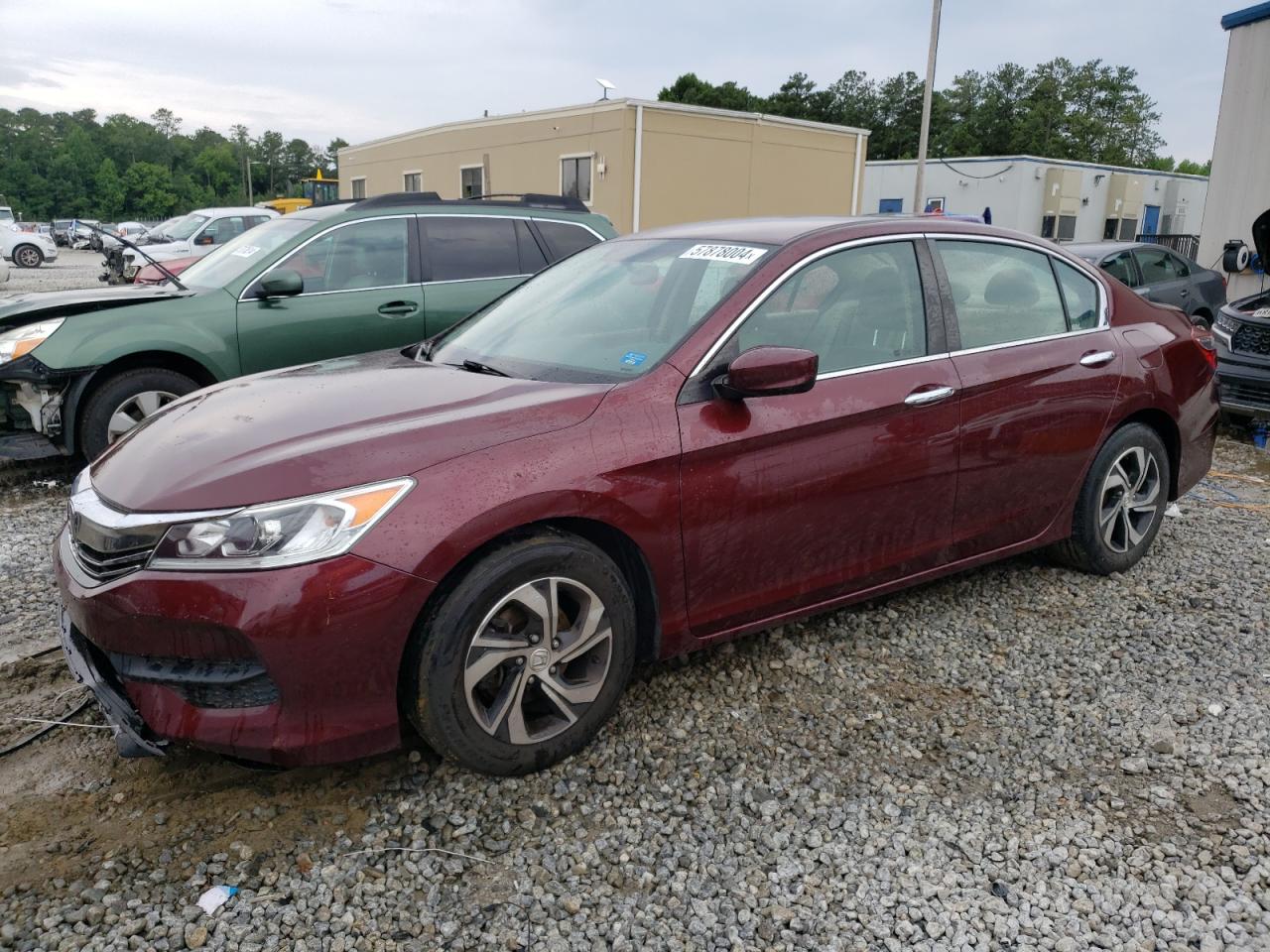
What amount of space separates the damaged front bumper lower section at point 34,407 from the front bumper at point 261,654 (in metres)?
3.52

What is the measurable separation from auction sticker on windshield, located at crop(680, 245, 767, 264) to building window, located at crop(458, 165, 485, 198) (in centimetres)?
2426

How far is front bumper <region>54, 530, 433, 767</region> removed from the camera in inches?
95.0

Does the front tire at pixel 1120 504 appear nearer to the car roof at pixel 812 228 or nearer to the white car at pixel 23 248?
the car roof at pixel 812 228

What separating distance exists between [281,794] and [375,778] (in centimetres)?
26

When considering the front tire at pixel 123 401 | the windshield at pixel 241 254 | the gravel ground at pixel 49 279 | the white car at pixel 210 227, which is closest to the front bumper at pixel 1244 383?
the windshield at pixel 241 254

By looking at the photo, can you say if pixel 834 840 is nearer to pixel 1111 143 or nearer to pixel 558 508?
pixel 558 508

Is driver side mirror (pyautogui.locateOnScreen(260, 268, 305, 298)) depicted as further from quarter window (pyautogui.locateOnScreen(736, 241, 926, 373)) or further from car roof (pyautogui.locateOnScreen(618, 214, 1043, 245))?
quarter window (pyautogui.locateOnScreen(736, 241, 926, 373))

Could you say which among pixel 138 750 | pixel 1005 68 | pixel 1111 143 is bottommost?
pixel 138 750

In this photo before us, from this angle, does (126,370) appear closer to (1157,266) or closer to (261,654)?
(261,654)

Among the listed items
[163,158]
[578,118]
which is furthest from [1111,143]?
[163,158]

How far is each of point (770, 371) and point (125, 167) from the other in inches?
5367

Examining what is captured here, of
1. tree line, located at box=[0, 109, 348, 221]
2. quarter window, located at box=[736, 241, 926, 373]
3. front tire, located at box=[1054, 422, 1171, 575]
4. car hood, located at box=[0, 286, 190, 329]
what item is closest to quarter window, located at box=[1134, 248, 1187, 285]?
front tire, located at box=[1054, 422, 1171, 575]

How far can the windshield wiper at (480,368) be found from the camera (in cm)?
330

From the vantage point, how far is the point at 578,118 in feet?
74.9
